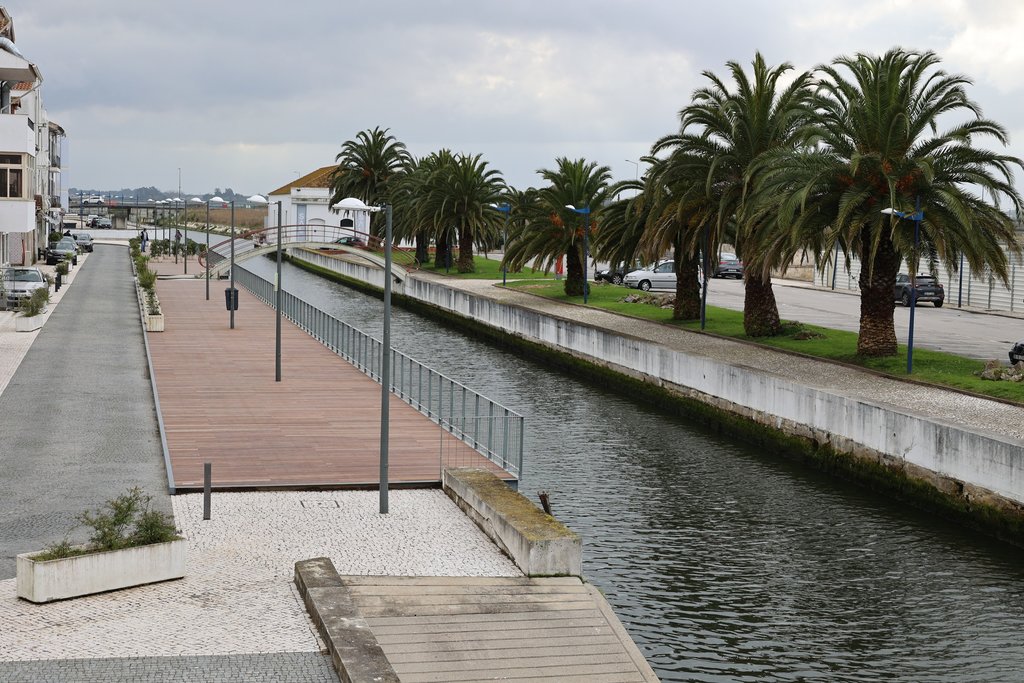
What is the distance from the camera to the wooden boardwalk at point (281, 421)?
22.4 m

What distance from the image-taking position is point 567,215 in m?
56.0

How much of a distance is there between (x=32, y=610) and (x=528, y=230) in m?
43.5

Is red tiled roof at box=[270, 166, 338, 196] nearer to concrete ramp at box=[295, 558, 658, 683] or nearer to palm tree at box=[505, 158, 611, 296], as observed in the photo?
palm tree at box=[505, 158, 611, 296]

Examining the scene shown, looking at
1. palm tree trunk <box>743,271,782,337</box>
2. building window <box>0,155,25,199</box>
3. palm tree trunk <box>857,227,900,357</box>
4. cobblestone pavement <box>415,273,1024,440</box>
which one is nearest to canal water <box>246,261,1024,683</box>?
cobblestone pavement <box>415,273,1024,440</box>

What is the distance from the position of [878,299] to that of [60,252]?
212 feet

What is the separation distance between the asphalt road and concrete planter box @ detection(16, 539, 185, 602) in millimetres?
24260

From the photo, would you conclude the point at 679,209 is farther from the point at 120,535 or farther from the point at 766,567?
the point at 120,535

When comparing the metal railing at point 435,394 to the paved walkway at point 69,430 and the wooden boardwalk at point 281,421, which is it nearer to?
the wooden boardwalk at point 281,421

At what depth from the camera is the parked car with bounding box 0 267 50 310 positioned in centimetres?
5119

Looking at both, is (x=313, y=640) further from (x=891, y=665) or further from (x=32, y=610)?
(x=891, y=665)

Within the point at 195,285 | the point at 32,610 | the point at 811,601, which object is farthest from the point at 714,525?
the point at 195,285

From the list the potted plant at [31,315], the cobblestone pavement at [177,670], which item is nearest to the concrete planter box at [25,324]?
the potted plant at [31,315]

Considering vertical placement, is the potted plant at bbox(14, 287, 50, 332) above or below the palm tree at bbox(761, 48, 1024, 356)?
below

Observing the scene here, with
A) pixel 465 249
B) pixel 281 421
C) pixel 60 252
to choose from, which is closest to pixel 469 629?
pixel 281 421
